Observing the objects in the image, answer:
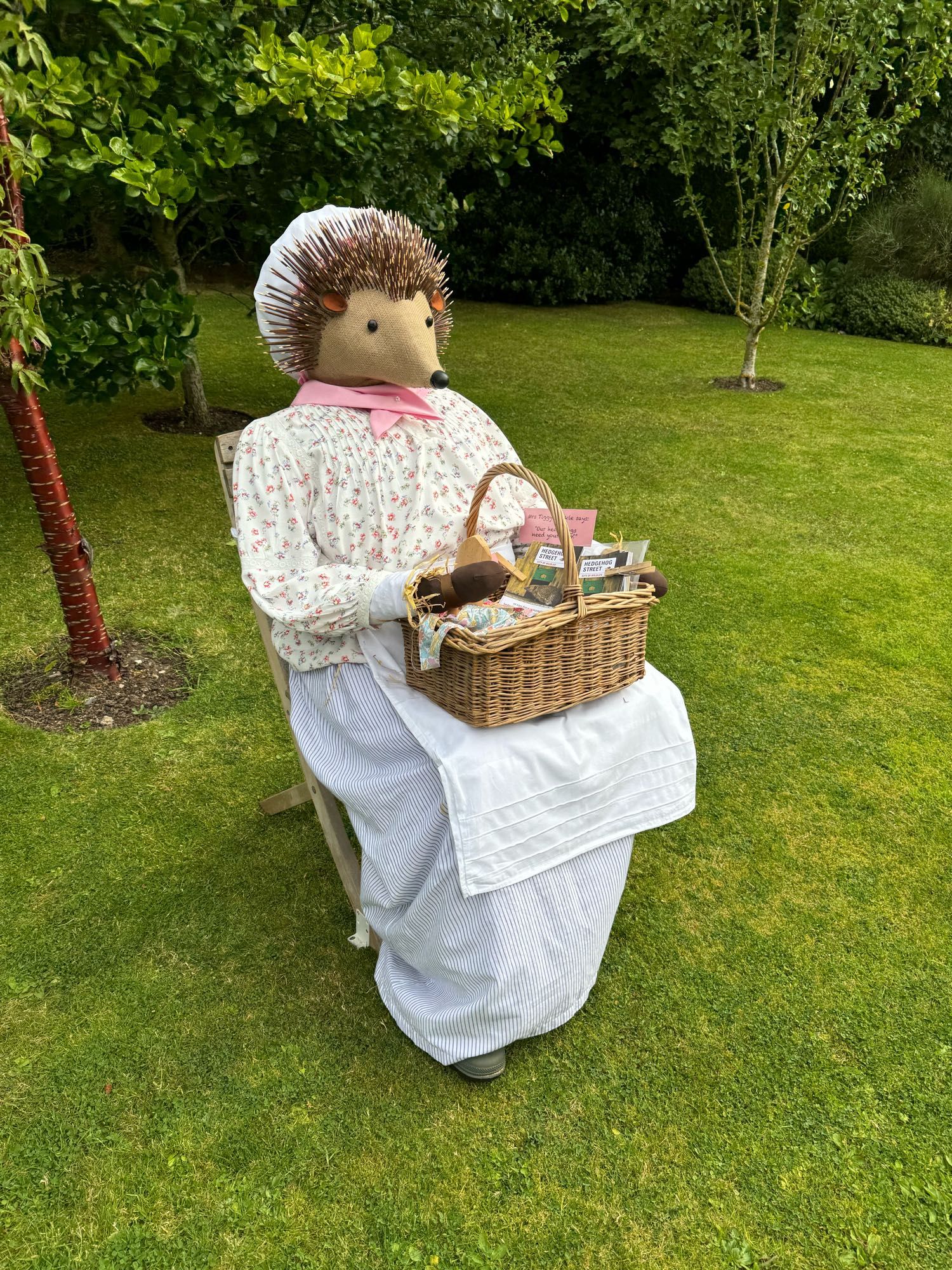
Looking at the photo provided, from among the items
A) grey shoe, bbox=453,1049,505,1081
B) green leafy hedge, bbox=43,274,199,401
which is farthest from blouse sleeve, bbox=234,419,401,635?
green leafy hedge, bbox=43,274,199,401

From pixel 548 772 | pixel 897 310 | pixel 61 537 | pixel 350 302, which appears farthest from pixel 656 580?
pixel 897 310

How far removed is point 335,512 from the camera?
2174mm

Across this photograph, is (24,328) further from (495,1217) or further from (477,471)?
(495,1217)

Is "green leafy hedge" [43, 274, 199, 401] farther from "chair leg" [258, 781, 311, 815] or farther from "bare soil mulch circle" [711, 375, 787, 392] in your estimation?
"bare soil mulch circle" [711, 375, 787, 392]

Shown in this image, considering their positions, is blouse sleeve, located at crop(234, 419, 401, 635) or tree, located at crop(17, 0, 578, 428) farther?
tree, located at crop(17, 0, 578, 428)

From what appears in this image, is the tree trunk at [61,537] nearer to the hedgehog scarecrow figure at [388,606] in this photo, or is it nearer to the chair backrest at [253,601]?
the chair backrest at [253,601]

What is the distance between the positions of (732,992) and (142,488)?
4499 mm

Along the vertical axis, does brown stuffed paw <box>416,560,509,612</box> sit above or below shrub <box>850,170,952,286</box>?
below

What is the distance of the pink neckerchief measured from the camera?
228 centimetres

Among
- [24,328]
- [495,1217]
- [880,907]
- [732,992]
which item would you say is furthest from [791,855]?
[24,328]

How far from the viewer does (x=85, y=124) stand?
3.63 m

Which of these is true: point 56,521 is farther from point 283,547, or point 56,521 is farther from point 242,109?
point 242,109

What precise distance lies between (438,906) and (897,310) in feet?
38.4

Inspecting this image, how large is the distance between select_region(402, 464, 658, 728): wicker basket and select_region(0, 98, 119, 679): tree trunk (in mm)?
1963
